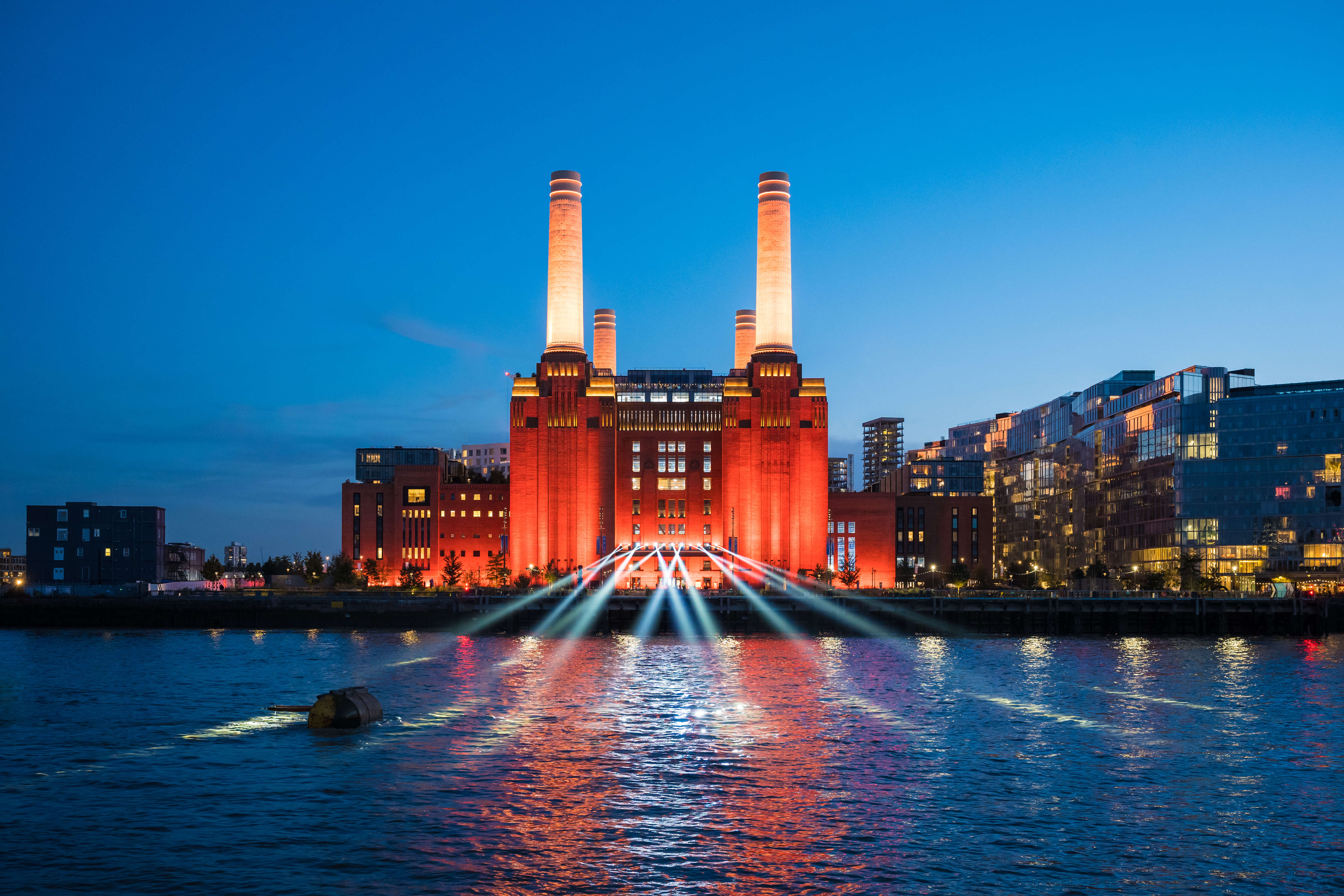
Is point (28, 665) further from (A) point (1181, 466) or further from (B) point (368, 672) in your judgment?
(A) point (1181, 466)

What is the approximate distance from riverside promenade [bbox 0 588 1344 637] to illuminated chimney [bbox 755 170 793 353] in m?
54.0

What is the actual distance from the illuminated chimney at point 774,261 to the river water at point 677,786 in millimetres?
120872

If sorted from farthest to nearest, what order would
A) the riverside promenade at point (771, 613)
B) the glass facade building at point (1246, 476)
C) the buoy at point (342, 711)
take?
the glass facade building at point (1246, 476)
the riverside promenade at point (771, 613)
the buoy at point (342, 711)

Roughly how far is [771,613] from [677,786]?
105889 mm

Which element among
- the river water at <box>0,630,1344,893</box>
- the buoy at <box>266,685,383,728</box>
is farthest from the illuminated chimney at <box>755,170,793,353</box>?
the buoy at <box>266,685,383,728</box>

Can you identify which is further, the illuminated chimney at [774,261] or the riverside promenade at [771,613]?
the illuminated chimney at [774,261]

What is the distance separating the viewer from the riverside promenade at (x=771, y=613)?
470ft

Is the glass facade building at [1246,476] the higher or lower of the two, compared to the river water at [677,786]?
higher

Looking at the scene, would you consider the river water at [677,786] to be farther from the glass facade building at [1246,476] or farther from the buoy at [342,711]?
the glass facade building at [1246,476]

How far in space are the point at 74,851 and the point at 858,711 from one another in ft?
129

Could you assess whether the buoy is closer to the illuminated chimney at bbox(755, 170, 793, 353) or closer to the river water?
the river water

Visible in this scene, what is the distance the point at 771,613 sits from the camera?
146625 millimetres

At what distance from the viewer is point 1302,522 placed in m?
172

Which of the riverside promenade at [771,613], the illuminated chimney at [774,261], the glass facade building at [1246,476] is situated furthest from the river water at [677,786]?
the illuminated chimney at [774,261]
